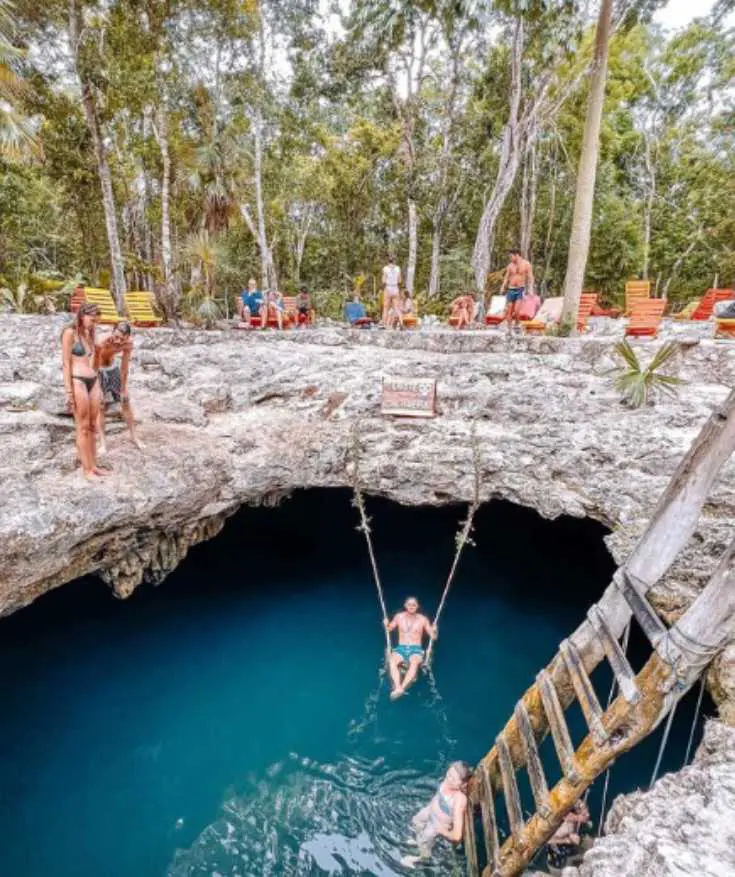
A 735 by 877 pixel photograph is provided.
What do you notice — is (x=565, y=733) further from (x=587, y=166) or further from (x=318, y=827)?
(x=587, y=166)

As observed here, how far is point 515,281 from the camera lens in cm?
921

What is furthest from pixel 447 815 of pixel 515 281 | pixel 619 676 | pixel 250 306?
pixel 250 306

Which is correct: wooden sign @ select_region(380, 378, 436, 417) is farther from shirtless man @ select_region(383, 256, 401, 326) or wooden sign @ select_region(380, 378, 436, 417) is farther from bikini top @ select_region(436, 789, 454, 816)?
shirtless man @ select_region(383, 256, 401, 326)

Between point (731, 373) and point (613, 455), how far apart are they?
8.77 feet

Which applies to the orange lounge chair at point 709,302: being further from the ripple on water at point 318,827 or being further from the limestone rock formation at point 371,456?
the ripple on water at point 318,827

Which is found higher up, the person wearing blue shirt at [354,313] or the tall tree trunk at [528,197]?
the tall tree trunk at [528,197]

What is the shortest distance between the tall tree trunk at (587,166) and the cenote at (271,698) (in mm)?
4292

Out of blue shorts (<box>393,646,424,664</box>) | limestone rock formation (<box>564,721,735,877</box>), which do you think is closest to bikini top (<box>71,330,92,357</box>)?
blue shorts (<box>393,646,424,664</box>)

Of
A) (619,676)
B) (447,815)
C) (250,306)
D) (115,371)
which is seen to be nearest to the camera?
(619,676)

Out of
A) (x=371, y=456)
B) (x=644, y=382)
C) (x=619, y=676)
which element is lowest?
(x=619, y=676)

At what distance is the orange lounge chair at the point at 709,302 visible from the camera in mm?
12949

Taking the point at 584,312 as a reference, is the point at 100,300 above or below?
above

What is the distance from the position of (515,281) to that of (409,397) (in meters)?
4.17

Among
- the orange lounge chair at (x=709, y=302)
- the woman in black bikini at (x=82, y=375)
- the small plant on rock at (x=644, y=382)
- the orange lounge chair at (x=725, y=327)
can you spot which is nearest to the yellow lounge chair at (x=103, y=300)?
the woman in black bikini at (x=82, y=375)
